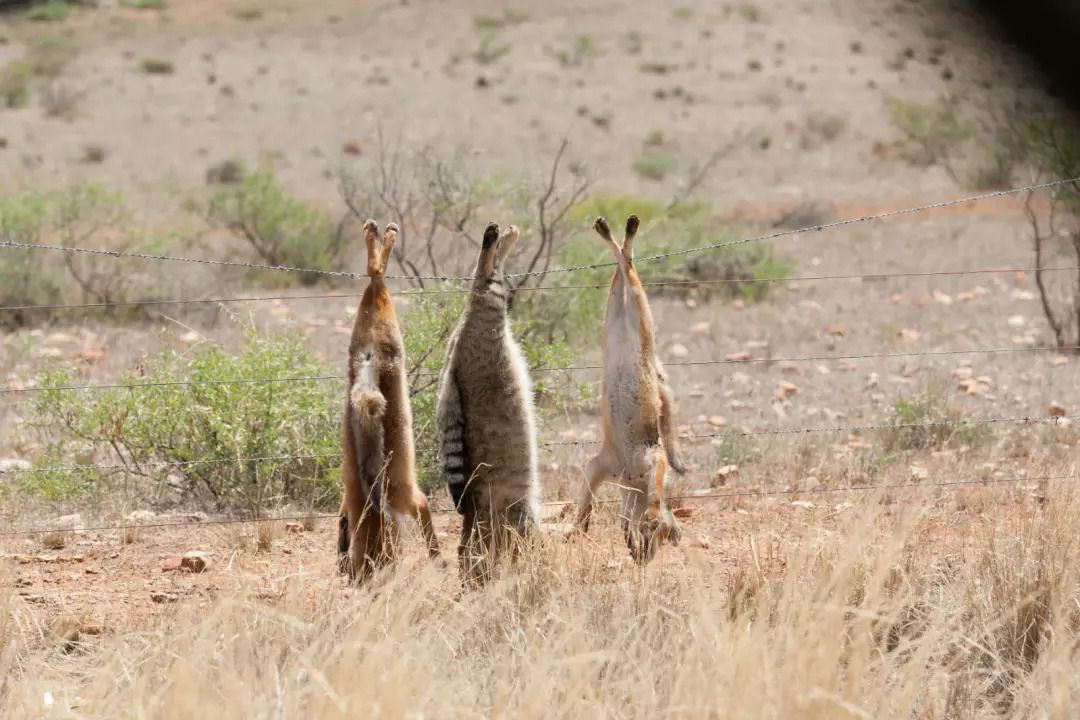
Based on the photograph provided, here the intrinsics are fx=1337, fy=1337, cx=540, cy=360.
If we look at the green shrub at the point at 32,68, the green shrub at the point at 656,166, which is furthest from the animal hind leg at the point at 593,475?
the green shrub at the point at 32,68

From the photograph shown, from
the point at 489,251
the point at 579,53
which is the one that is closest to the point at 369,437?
the point at 489,251

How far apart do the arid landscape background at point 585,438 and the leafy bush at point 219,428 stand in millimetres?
29

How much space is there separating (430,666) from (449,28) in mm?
53425

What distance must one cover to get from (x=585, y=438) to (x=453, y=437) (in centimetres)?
476

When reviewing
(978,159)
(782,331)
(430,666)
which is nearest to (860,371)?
(782,331)

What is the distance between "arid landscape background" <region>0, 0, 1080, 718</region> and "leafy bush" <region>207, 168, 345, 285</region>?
6cm

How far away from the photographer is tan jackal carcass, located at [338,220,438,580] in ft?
17.4

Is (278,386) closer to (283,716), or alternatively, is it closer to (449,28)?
(283,716)

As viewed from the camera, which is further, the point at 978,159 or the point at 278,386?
the point at 978,159

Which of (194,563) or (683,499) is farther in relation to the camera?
(683,499)

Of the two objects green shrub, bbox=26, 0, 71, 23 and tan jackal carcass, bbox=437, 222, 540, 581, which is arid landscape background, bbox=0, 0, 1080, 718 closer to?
tan jackal carcass, bbox=437, 222, 540, 581

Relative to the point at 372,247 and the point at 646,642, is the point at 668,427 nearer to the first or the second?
the point at 372,247

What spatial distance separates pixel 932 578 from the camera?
554 centimetres

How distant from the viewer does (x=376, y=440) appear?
5281 millimetres
